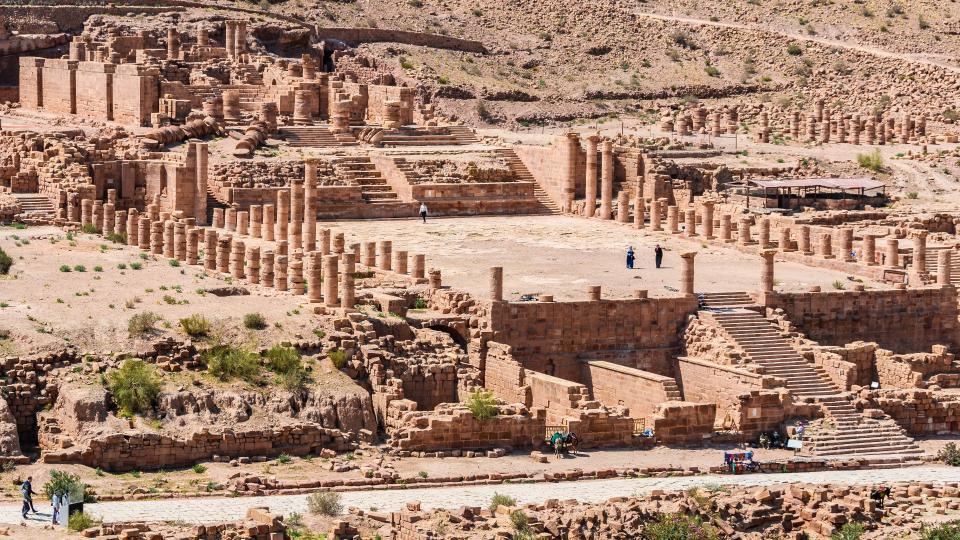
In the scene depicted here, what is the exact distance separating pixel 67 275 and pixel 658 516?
1704 cm

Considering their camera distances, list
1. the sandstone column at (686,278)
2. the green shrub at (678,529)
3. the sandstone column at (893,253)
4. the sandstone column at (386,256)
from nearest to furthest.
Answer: the green shrub at (678,529)
the sandstone column at (686,278)
the sandstone column at (386,256)
the sandstone column at (893,253)

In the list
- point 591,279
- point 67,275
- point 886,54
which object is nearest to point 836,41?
point 886,54

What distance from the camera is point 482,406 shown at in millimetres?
51750

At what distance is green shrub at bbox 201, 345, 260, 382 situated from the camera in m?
51.4

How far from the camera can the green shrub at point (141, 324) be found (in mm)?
52125

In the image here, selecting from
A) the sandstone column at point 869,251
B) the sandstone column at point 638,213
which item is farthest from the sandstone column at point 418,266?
the sandstone column at point 638,213

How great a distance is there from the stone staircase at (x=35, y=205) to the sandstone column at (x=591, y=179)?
16.7m

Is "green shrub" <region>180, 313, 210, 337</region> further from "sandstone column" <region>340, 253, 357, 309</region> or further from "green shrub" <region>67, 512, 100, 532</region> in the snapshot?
"green shrub" <region>67, 512, 100, 532</region>

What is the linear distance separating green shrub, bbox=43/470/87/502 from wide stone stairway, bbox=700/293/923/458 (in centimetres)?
1553

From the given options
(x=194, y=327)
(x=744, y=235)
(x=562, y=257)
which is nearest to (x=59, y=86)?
(x=562, y=257)

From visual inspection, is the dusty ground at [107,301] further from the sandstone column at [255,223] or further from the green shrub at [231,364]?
the sandstone column at [255,223]

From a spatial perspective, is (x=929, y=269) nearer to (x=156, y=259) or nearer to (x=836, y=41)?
(x=156, y=259)

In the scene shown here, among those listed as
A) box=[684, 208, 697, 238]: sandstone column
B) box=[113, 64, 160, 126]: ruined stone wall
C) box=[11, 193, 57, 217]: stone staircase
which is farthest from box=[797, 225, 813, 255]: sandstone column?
box=[113, 64, 160, 126]: ruined stone wall

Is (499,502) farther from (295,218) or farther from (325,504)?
(295,218)
